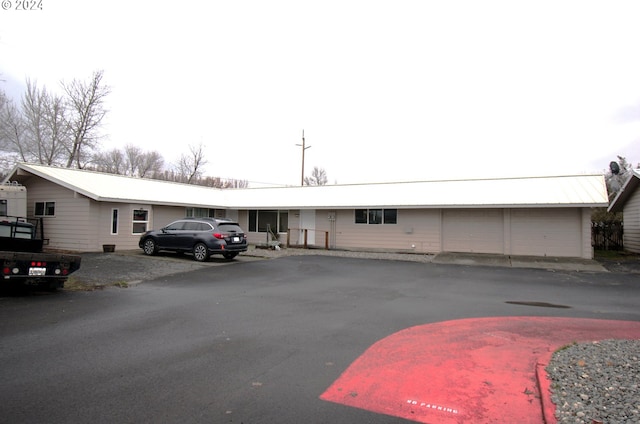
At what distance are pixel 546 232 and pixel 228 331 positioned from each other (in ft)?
55.1

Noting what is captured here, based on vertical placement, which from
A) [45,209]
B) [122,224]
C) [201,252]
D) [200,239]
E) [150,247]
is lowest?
[201,252]

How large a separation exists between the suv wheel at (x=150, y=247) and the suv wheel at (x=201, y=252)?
2201 millimetres

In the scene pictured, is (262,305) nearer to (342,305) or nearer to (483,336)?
(342,305)

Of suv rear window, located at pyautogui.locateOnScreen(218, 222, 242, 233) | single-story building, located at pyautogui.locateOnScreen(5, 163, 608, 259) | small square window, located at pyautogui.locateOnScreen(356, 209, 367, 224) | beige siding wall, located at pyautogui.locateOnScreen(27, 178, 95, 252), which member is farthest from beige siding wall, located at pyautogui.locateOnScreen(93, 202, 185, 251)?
small square window, located at pyautogui.locateOnScreen(356, 209, 367, 224)

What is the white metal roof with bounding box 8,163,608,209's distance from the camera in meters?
17.5

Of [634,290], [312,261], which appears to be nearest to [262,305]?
[312,261]

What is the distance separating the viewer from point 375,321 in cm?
696

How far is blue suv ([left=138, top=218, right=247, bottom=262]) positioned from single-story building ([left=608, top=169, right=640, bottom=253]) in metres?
18.2

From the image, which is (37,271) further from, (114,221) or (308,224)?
(308,224)

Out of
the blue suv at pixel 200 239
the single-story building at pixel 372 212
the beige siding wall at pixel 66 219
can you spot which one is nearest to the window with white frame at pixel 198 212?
the single-story building at pixel 372 212

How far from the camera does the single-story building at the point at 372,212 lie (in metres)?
17.5

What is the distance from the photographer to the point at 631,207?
20703mm

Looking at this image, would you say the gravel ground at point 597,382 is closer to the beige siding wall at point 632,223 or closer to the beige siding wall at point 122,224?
the beige siding wall at point 122,224

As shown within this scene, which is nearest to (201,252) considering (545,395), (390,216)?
(390,216)
